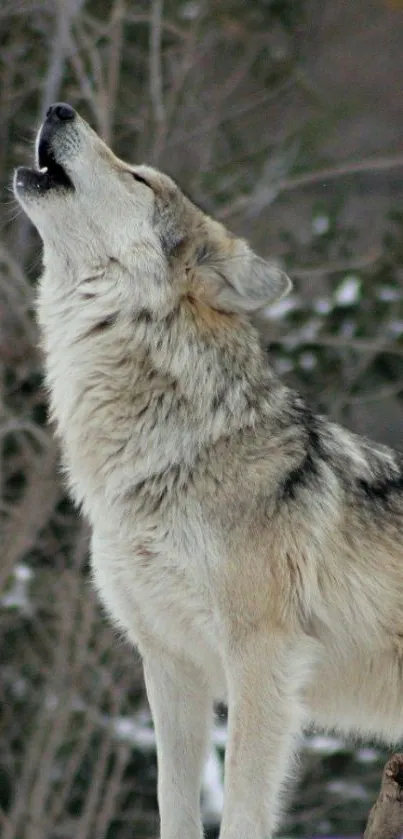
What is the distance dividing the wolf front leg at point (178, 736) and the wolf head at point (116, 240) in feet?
4.03

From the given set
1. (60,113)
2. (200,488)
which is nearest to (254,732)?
(200,488)

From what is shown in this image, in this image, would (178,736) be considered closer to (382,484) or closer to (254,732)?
(254,732)

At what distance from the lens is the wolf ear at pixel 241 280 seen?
4480mm

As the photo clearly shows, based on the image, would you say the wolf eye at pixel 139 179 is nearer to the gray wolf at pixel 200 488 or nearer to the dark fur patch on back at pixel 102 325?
the gray wolf at pixel 200 488

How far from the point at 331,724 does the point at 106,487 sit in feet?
3.84

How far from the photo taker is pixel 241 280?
14.8 feet

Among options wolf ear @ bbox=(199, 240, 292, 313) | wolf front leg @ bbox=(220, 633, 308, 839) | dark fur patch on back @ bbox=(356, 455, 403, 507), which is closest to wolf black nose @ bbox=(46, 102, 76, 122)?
wolf ear @ bbox=(199, 240, 292, 313)

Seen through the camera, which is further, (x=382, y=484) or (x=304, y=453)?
(x=382, y=484)

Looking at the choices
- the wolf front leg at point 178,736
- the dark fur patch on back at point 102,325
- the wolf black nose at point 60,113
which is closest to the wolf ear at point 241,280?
the dark fur patch on back at point 102,325

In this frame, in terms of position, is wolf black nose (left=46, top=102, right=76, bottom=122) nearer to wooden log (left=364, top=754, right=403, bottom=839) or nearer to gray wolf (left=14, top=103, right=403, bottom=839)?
gray wolf (left=14, top=103, right=403, bottom=839)

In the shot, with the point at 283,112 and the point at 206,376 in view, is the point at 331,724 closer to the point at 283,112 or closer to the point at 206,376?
the point at 206,376

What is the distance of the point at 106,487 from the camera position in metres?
4.47

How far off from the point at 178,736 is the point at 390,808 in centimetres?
88

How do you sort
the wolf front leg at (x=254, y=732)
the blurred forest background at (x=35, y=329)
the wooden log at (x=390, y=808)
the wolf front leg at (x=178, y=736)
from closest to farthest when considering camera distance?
the wooden log at (x=390, y=808)
the wolf front leg at (x=254, y=732)
the wolf front leg at (x=178, y=736)
the blurred forest background at (x=35, y=329)
